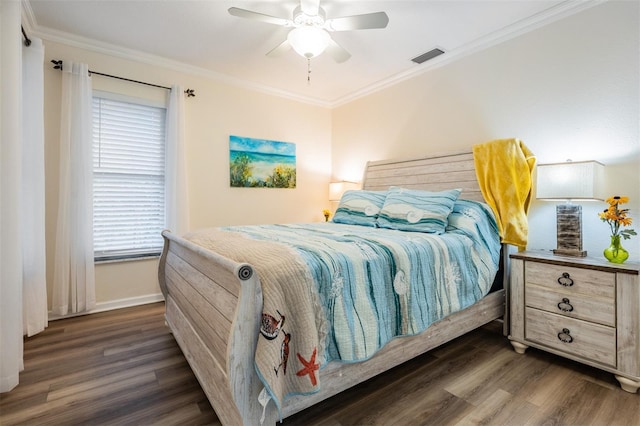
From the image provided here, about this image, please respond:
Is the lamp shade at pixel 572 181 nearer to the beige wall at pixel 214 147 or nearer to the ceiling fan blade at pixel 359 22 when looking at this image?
the ceiling fan blade at pixel 359 22

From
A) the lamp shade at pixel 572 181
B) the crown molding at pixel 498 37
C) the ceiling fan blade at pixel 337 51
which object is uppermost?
the crown molding at pixel 498 37

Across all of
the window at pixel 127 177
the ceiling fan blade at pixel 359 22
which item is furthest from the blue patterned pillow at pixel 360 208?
the window at pixel 127 177

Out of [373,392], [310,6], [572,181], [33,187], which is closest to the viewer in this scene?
[373,392]

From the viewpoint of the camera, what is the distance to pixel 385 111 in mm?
3820

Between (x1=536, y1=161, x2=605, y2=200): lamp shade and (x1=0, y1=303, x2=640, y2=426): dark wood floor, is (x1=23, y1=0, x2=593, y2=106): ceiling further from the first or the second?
(x1=0, y1=303, x2=640, y2=426): dark wood floor

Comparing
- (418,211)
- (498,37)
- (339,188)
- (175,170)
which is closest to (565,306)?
(418,211)

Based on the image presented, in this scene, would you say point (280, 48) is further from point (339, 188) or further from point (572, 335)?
point (572, 335)

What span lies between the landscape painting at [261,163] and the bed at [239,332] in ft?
5.28

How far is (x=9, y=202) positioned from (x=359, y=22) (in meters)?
2.46

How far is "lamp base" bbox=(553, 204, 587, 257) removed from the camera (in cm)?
207

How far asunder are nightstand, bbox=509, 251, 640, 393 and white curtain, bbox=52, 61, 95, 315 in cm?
365

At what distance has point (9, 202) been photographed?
1.71 meters

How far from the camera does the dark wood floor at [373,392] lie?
146 centimetres

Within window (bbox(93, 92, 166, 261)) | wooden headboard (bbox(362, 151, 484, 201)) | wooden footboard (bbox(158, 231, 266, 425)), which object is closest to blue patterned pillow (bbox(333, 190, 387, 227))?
wooden headboard (bbox(362, 151, 484, 201))
